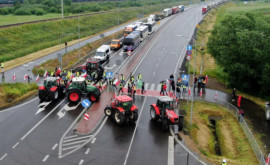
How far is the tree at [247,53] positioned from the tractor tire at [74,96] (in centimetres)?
1906

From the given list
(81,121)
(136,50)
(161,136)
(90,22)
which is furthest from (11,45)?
(161,136)

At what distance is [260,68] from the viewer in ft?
120

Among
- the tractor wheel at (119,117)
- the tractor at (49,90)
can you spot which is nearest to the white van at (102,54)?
the tractor at (49,90)

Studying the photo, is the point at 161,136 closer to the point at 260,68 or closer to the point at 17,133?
the point at 17,133

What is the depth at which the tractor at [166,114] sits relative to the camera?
24.8m

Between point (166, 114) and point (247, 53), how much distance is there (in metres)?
16.2

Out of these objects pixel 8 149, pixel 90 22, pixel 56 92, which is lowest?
pixel 8 149

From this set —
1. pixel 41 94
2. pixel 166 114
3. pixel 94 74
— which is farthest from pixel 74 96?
pixel 166 114

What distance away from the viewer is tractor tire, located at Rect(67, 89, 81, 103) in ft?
99.3

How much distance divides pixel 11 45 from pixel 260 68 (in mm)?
50095

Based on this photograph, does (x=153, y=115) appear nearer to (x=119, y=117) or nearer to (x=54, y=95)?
(x=119, y=117)

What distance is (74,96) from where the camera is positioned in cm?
3064

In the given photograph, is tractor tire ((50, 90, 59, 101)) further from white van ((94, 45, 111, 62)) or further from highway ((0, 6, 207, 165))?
white van ((94, 45, 111, 62))

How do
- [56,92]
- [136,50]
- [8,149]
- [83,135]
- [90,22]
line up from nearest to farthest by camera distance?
[8,149] < [83,135] < [56,92] < [136,50] < [90,22]
